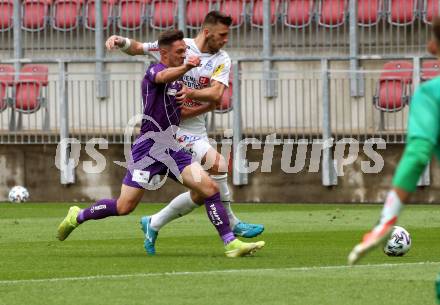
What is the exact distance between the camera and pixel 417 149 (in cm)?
577

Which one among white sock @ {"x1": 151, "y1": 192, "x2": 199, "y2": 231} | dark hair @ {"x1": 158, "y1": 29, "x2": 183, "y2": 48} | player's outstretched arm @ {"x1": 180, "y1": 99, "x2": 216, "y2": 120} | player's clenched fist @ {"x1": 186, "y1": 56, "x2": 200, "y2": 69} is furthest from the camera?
player's outstretched arm @ {"x1": 180, "y1": 99, "x2": 216, "y2": 120}

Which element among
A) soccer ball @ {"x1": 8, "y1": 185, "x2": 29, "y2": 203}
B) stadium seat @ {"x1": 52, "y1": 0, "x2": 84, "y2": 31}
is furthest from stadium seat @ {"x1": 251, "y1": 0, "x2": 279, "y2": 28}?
soccer ball @ {"x1": 8, "y1": 185, "x2": 29, "y2": 203}

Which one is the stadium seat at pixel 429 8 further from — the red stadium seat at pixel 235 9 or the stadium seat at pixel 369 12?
the red stadium seat at pixel 235 9

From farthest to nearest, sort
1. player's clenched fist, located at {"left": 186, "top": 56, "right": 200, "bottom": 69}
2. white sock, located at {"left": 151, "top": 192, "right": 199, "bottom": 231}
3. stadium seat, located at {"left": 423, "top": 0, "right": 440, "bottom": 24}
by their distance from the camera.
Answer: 1. stadium seat, located at {"left": 423, "top": 0, "right": 440, "bottom": 24}
2. white sock, located at {"left": 151, "top": 192, "right": 199, "bottom": 231}
3. player's clenched fist, located at {"left": 186, "top": 56, "right": 200, "bottom": 69}

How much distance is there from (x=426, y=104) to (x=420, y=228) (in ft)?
35.5

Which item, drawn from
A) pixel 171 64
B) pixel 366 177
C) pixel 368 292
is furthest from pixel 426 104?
pixel 366 177

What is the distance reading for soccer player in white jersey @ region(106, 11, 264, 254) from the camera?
12953 millimetres

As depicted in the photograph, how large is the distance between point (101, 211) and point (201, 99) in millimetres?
1387

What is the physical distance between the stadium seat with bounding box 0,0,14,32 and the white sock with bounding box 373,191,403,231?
69.3 feet

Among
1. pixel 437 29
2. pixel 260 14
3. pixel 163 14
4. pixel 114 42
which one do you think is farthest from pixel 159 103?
pixel 163 14

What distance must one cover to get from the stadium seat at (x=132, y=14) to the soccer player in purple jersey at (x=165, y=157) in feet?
43.3

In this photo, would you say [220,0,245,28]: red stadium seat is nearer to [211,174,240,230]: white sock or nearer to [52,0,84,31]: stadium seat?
[52,0,84,31]: stadium seat

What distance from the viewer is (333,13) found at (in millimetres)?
24344

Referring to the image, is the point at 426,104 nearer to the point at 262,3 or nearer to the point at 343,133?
the point at 343,133
